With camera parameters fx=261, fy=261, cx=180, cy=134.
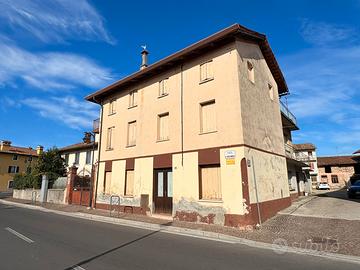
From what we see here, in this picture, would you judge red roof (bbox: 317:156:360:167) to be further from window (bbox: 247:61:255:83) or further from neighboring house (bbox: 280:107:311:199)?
window (bbox: 247:61:255:83)

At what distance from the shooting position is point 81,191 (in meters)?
20.4

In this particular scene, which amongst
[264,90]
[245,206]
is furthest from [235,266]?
[264,90]

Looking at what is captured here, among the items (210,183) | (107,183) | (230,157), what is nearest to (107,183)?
(107,183)

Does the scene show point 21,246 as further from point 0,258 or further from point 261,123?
point 261,123

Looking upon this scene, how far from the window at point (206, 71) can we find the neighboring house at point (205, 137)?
0.19 feet

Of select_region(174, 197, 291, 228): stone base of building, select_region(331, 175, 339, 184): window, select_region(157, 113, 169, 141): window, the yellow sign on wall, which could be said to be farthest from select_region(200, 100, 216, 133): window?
select_region(331, 175, 339, 184): window

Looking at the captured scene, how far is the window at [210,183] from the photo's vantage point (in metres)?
11.9

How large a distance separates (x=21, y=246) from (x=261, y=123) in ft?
38.1

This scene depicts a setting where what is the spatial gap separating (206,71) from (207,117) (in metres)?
2.45

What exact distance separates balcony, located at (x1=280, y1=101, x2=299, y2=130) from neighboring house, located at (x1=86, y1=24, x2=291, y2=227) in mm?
2673

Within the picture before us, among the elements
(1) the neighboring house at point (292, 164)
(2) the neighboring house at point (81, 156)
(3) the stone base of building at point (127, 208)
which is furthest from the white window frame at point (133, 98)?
(2) the neighboring house at point (81, 156)

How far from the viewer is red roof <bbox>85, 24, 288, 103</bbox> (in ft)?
40.6

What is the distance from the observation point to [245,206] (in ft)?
35.0

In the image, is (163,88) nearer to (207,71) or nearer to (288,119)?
(207,71)
